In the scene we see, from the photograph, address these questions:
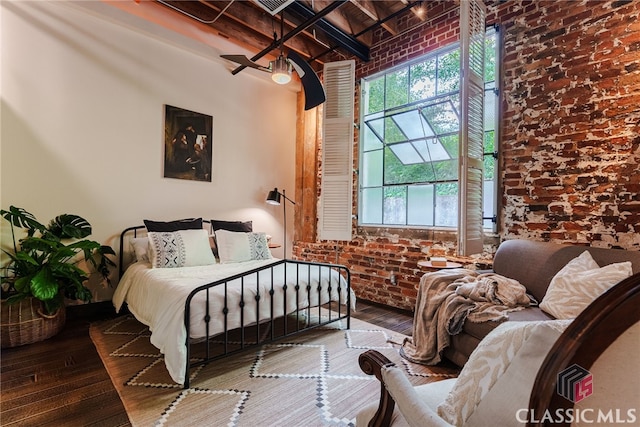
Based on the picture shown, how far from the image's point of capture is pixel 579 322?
508 mm

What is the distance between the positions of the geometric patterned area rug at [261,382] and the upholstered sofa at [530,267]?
283mm

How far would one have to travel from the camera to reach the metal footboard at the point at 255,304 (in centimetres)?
211

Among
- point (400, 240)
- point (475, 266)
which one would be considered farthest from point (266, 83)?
point (475, 266)

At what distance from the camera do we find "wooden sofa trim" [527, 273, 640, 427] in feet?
1.63

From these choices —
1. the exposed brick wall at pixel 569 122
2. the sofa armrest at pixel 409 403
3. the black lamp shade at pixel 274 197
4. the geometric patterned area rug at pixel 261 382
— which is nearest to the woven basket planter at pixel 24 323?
the geometric patterned area rug at pixel 261 382

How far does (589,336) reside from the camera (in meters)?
0.50

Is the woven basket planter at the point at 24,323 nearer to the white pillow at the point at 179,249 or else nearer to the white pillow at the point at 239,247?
the white pillow at the point at 179,249

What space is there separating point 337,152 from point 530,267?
2.64m

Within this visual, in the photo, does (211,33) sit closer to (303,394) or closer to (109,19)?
(109,19)

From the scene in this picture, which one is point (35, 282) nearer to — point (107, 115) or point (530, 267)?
point (107, 115)

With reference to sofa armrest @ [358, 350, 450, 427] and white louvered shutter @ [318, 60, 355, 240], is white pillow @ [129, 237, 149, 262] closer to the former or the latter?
white louvered shutter @ [318, 60, 355, 240]

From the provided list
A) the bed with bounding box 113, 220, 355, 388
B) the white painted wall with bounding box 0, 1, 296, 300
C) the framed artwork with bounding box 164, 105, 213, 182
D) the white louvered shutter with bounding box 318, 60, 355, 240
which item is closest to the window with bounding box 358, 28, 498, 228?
the white louvered shutter with bounding box 318, 60, 355, 240

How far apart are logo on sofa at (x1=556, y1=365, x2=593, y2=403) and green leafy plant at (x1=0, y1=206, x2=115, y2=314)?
3231mm

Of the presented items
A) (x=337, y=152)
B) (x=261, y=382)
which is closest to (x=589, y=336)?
(x=261, y=382)
